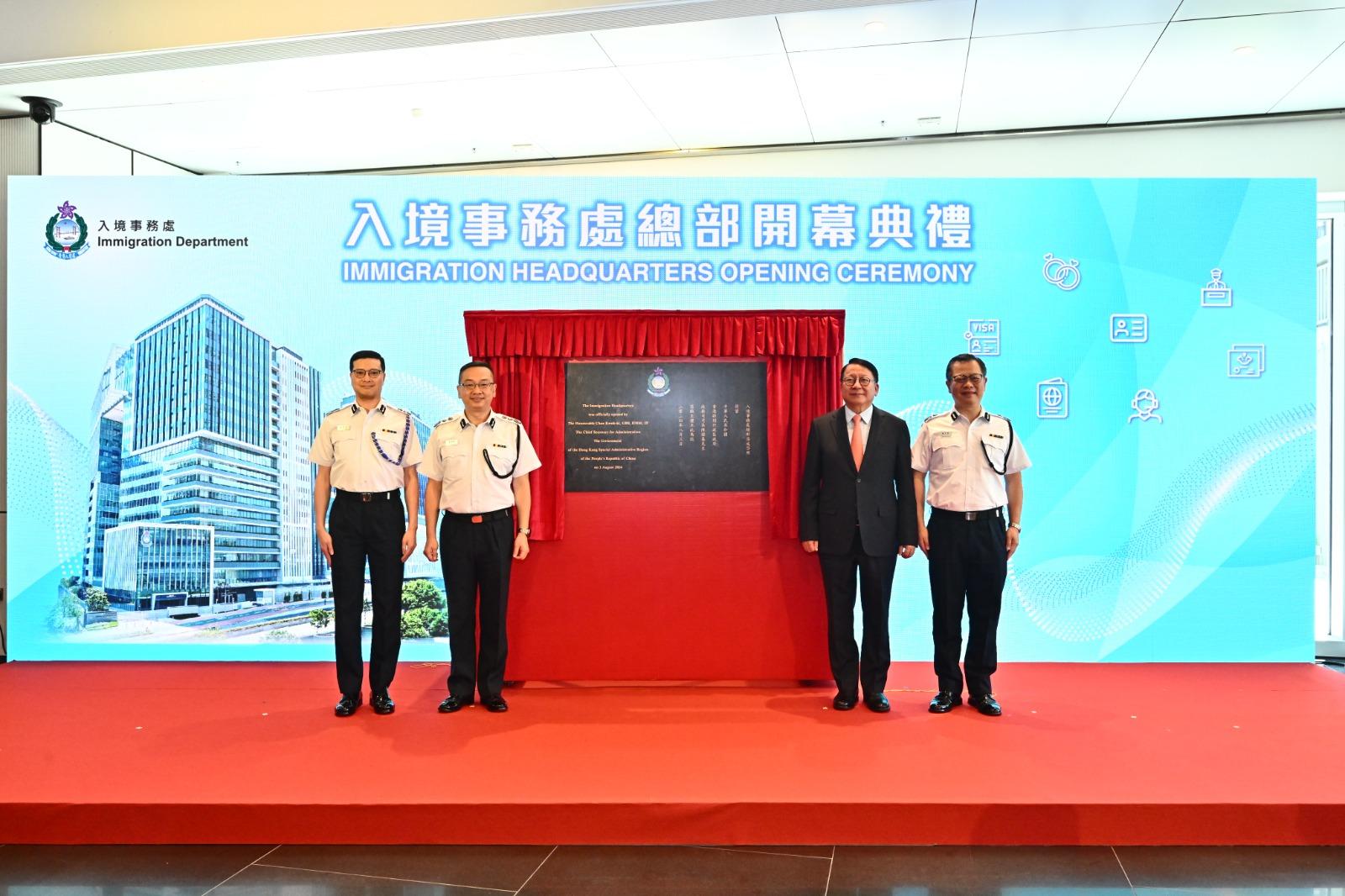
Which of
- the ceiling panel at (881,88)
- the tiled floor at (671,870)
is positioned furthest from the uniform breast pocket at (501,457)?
the ceiling panel at (881,88)

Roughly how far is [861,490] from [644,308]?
5.78 feet

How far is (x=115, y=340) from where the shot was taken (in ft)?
17.8

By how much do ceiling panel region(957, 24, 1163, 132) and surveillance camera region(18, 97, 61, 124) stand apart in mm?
5110

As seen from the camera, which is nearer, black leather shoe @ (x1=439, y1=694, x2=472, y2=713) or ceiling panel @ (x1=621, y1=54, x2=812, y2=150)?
black leather shoe @ (x1=439, y1=694, x2=472, y2=713)

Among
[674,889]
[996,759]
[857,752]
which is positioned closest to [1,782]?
[674,889]

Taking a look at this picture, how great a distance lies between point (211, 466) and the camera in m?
5.38

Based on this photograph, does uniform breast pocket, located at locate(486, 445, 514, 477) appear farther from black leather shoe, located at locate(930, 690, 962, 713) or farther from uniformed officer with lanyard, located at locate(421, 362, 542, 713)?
black leather shoe, located at locate(930, 690, 962, 713)

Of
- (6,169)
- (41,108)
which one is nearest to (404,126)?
(41,108)

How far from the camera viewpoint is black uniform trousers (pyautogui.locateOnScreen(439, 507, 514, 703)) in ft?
13.3

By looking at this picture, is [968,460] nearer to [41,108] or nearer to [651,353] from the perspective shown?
Result: [651,353]

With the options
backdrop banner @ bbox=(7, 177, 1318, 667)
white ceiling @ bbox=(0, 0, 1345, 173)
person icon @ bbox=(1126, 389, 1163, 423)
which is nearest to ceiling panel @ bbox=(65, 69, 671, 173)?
white ceiling @ bbox=(0, 0, 1345, 173)

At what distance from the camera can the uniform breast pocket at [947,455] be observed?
13.2 feet

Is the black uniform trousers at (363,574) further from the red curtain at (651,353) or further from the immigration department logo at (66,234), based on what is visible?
the immigration department logo at (66,234)

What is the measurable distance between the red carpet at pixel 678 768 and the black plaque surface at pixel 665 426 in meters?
0.99
